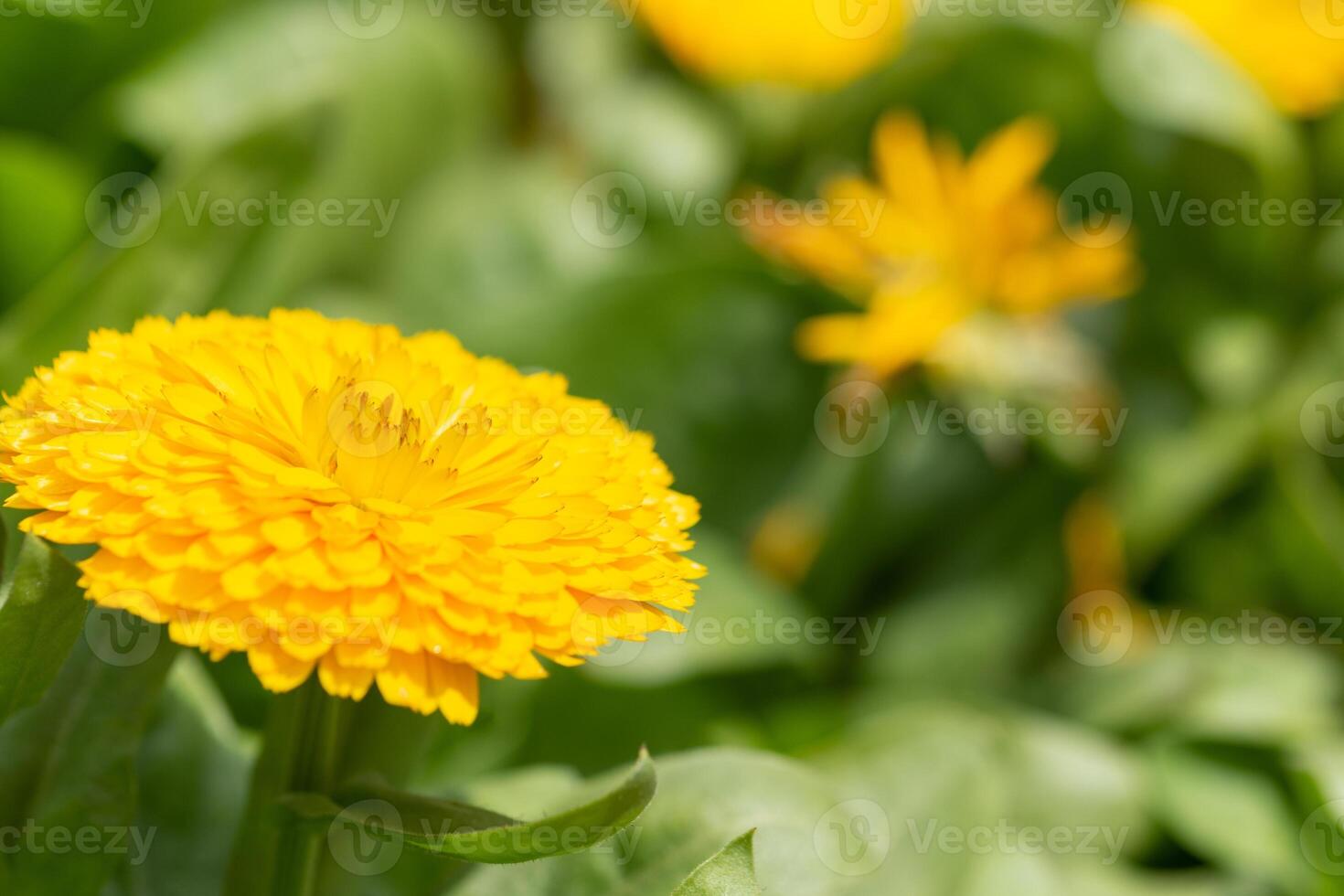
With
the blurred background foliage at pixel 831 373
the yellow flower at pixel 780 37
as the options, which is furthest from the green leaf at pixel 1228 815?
the yellow flower at pixel 780 37

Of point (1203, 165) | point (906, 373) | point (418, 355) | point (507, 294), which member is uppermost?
point (1203, 165)

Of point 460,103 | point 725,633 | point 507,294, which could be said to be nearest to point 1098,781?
point 725,633

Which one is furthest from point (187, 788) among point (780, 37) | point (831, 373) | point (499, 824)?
point (780, 37)

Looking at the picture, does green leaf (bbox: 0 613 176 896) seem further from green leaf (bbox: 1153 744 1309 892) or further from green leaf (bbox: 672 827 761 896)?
green leaf (bbox: 1153 744 1309 892)

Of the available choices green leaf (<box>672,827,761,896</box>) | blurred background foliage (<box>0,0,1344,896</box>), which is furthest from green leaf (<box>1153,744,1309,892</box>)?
green leaf (<box>672,827,761,896</box>)

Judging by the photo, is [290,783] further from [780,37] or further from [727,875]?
[780,37]

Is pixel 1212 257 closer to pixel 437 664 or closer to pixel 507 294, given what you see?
pixel 507 294
